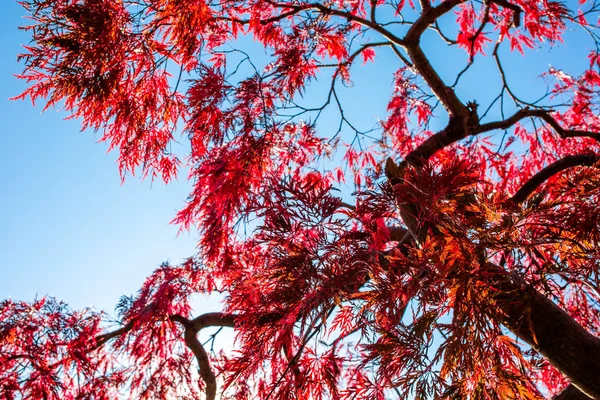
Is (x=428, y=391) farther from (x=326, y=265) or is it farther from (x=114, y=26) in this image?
(x=114, y=26)

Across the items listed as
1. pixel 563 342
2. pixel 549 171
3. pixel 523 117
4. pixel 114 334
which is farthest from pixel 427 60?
pixel 114 334

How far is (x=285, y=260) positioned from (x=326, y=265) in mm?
158

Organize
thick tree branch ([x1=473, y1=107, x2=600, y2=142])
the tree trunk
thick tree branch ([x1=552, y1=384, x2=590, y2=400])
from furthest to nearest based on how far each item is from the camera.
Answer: thick tree branch ([x1=473, y1=107, x2=600, y2=142])
thick tree branch ([x1=552, y1=384, x2=590, y2=400])
the tree trunk

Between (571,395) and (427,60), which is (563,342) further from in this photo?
(427,60)

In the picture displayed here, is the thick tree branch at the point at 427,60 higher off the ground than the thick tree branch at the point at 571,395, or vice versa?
the thick tree branch at the point at 427,60

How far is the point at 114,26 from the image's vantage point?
2.59 m

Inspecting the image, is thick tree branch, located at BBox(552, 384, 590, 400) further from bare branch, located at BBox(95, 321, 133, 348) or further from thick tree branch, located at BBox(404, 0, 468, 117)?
bare branch, located at BBox(95, 321, 133, 348)

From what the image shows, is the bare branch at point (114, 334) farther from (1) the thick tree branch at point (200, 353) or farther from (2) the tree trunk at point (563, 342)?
(2) the tree trunk at point (563, 342)

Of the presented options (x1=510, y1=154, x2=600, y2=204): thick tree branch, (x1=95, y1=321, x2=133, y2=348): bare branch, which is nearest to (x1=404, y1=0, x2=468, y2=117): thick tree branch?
(x1=510, y1=154, x2=600, y2=204): thick tree branch

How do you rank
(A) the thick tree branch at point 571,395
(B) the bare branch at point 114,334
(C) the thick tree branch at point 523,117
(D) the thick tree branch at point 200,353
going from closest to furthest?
(A) the thick tree branch at point 571,395, (B) the bare branch at point 114,334, (C) the thick tree branch at point 523,117, (D) the thick tree branch at point 200,353

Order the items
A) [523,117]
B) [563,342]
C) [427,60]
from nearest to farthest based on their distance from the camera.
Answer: [563,342] < [427,60] < [523,117]

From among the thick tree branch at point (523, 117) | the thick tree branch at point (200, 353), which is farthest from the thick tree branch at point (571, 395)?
the thick tree branch at point (200, 353)

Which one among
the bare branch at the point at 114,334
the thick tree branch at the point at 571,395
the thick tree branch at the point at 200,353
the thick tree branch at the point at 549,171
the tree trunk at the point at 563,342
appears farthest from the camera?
the thick tree branch at the point at 200,353

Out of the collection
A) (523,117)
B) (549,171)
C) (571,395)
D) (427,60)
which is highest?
(427,60)
